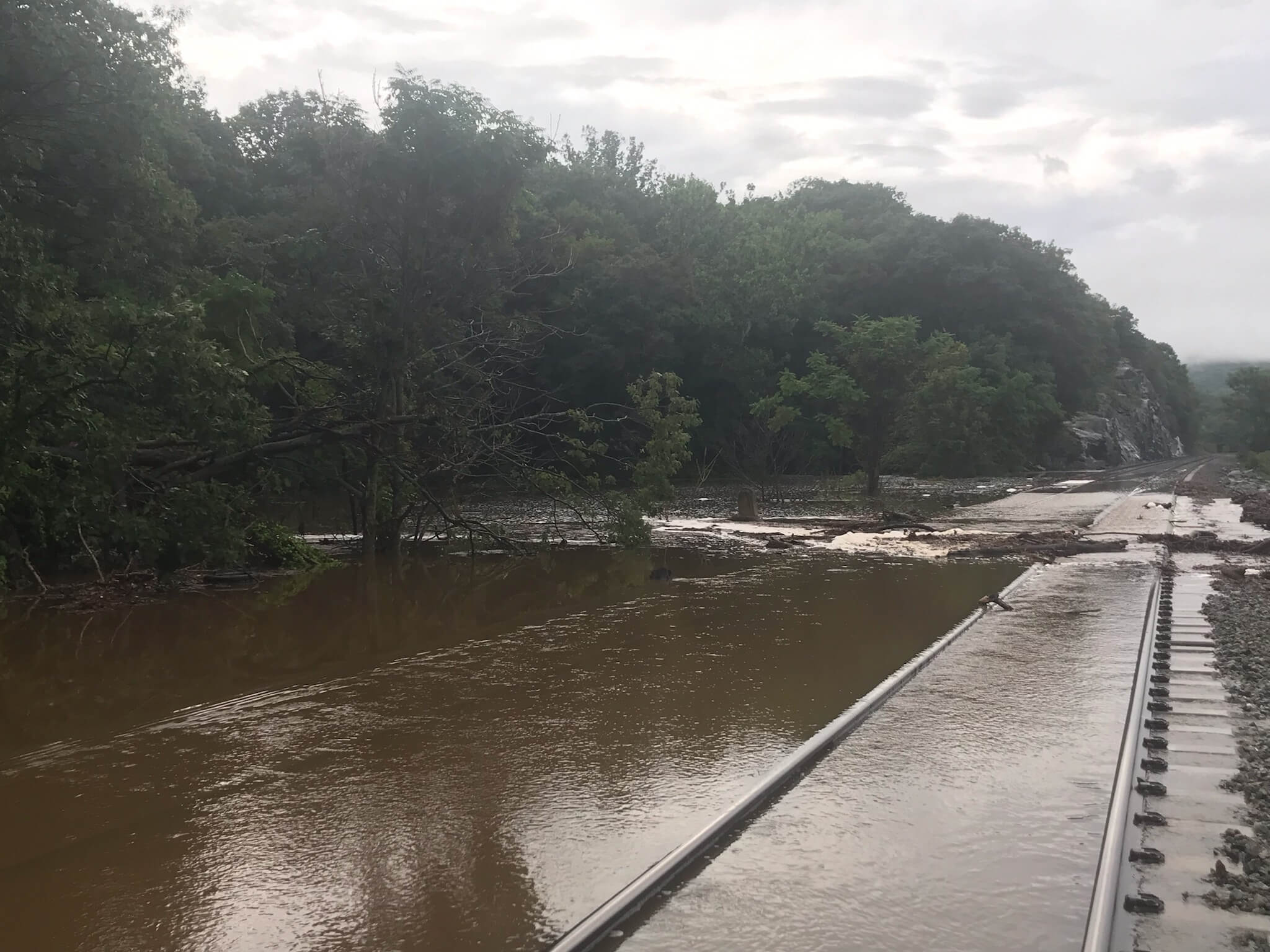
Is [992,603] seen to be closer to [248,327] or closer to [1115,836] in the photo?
[1115,836]

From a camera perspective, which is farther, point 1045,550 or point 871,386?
point 871,386

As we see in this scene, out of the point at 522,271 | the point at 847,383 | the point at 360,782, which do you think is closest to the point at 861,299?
the point at 847,383

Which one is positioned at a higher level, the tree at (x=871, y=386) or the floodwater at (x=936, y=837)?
the tree at (x=871, y=386)

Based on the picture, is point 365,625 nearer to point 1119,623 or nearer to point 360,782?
point 360,782

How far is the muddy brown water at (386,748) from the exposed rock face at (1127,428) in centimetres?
5384

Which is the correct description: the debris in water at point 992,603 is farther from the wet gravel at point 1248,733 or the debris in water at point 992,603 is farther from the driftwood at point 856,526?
the driftwood at point 856,526

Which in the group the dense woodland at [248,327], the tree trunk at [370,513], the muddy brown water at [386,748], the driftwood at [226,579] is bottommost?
the muddy brown water at [386,748]

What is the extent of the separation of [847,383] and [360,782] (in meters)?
28.8

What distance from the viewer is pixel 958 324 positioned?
52312mm

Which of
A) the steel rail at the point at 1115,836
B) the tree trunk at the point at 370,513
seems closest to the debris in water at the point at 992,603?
the steel rail at the point at 1115,836

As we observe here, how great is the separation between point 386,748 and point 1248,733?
5.13 meters

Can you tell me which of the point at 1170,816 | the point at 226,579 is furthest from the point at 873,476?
the point at 1170,816

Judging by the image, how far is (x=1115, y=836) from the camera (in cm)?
445

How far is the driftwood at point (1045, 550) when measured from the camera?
1577cm
